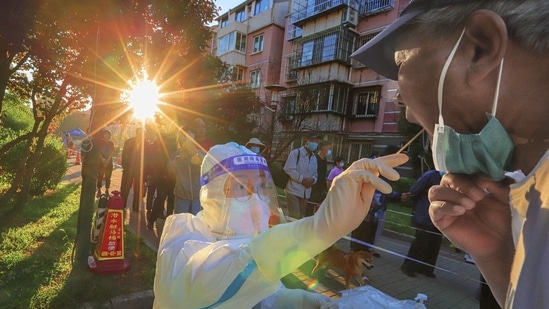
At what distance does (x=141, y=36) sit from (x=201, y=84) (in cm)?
811

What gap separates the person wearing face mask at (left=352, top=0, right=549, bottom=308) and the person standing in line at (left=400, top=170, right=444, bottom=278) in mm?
4339

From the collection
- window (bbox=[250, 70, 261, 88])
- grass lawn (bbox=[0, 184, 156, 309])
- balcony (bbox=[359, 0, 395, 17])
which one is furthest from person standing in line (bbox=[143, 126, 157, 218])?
window (bbox=[250, 70, 261, 88])

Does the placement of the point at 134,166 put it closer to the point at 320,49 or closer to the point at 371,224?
the point at 371,224

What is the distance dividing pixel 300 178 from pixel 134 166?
12.4 feet

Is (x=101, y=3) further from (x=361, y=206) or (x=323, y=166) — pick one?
(x=323, y=166)

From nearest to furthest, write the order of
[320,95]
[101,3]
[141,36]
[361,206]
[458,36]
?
[458,36] < [361,206] < [101,3] < [141,36] < [320,95]

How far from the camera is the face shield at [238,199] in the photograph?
200cm

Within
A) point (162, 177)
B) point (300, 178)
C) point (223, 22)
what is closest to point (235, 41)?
point (223, 22)

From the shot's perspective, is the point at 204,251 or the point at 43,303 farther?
the point at 43,303

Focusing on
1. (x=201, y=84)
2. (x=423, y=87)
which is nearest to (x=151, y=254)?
(x=423, y=87)

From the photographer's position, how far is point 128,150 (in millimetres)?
7516

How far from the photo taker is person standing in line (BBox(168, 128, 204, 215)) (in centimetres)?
536

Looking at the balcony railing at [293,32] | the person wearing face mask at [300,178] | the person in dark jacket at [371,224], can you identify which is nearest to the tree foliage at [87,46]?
the person wearing face mask at [300,178]

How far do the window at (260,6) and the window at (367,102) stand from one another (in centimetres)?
1268
